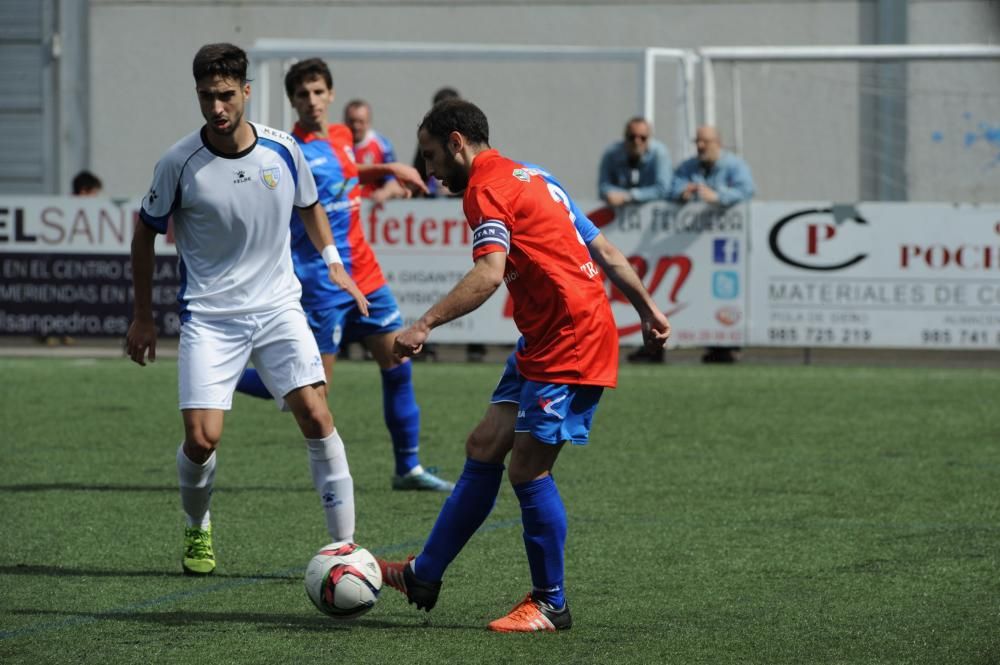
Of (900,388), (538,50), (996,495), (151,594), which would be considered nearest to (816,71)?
(538,50)

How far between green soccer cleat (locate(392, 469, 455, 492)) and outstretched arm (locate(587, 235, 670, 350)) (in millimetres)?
2940

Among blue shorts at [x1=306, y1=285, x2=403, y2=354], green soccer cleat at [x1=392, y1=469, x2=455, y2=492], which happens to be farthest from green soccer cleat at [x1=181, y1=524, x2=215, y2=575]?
green soccer cleat at [x1=392, y1=469, x2=455, y2=492]

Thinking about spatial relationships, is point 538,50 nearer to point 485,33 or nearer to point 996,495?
point 485,33

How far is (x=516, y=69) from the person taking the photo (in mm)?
21453

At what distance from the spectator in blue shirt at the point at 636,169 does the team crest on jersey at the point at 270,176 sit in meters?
8.40

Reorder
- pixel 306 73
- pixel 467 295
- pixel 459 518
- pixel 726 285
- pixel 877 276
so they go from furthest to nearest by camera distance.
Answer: pixel 726 285
pixel 877 276
pixel 306 73
pixel 459 518
pixel 467 295

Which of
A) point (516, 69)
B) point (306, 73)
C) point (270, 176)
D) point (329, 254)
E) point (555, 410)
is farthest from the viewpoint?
point (516, 69)

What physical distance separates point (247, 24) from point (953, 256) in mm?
10912

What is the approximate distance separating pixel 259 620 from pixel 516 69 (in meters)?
16.4

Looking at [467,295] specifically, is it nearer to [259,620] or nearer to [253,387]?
[259,620]

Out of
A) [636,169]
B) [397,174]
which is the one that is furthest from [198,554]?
[636,169]

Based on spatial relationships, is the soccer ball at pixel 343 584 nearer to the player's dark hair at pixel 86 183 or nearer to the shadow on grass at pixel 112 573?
the shadow on grass at pixel 112 573

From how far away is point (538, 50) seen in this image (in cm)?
1736

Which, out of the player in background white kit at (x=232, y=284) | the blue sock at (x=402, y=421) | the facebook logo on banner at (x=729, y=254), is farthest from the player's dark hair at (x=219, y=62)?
the facebook logo on banner at (x=729, y=254)
